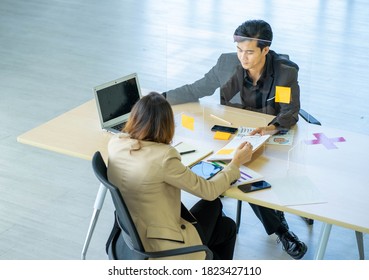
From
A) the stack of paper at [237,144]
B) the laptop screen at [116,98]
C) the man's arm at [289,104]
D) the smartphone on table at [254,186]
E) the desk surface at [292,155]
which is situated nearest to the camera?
the desk surface at [292,155]

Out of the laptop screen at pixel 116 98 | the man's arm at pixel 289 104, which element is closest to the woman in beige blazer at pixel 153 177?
the laptop screen at pixel 116 98

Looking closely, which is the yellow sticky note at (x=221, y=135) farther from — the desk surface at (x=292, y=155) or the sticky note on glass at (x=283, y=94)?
the sticky note on glass at (x=283, y=94)

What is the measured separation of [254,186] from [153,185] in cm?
58

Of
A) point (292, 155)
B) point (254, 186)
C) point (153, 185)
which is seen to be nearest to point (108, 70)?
point (292, 155)

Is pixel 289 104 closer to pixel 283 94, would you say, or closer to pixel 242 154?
pixel 283 94

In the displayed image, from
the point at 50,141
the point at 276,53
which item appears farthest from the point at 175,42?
the point at 50,141

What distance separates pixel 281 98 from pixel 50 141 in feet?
4.17

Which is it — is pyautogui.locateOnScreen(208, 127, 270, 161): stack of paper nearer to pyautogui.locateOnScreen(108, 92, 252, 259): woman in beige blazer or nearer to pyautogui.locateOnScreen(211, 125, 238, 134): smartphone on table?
pyautogui.locateOnScreen(211, 125, 238, 134): smartphone on table

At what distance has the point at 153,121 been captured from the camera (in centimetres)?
296

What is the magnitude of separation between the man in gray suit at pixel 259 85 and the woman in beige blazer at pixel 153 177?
883mm

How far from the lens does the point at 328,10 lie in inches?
330

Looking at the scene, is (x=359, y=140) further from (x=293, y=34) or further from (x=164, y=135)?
(x=164, y=135)

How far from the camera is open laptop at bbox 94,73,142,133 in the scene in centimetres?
381

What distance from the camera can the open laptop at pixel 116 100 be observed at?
12.5 feet
